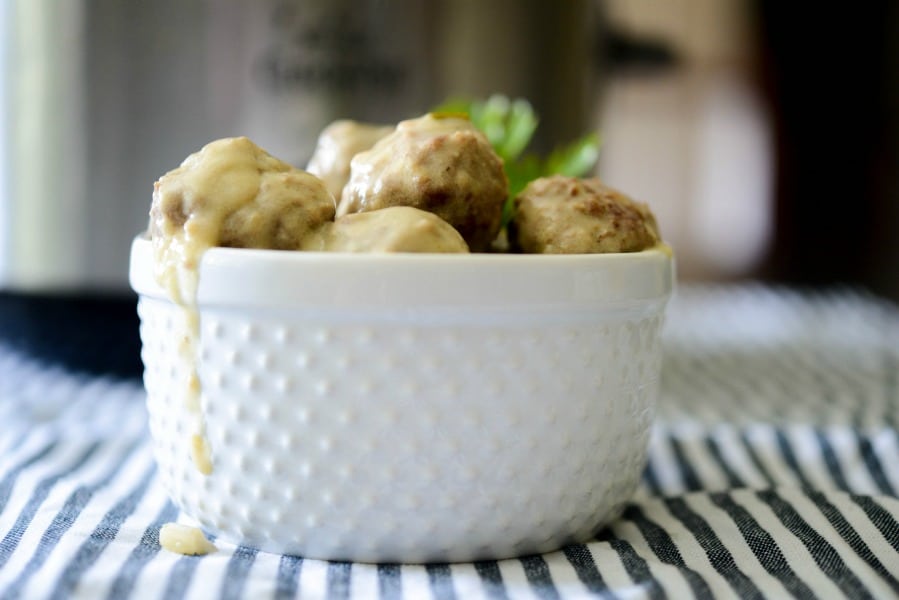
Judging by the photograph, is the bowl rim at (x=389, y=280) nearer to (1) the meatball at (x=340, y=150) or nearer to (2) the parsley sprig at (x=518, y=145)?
(1) the meatball at (x=340, y=150)

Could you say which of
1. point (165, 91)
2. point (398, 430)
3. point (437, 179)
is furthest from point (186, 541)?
point (165, 91)

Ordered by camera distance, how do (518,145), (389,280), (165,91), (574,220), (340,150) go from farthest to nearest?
(165,91) < (518,145) < (340,150) < (574,220) < (389,280)

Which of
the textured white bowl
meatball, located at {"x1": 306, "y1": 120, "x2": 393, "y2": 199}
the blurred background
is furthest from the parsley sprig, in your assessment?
the blurred background

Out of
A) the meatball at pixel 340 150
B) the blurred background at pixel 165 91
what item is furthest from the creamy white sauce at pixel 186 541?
the blurred background at pixel 165 91

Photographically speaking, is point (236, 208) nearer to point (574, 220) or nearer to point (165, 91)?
point (574, 220)

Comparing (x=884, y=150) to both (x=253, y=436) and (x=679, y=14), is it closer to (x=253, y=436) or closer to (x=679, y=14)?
(x=679, y=14)

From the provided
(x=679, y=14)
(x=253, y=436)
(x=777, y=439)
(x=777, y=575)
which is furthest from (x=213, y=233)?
(x=679, y=14)

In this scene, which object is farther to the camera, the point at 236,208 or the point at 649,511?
the point at 649,511

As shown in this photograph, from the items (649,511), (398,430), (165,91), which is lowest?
(649,511)
